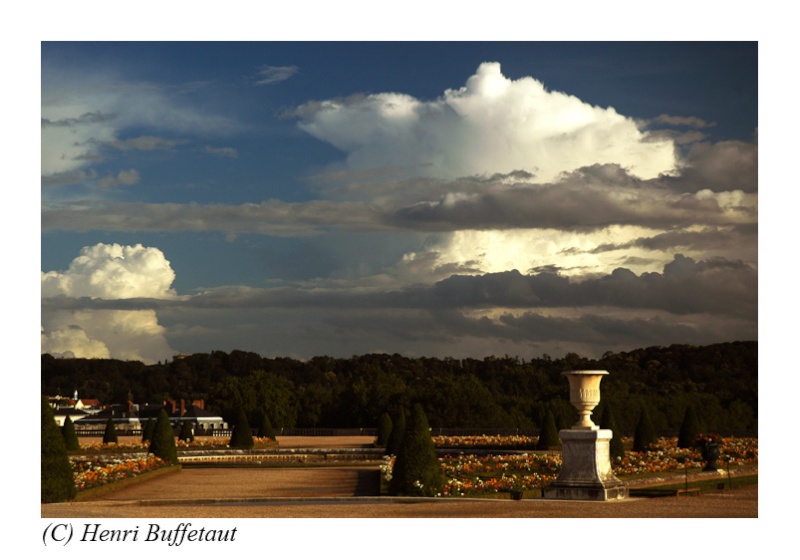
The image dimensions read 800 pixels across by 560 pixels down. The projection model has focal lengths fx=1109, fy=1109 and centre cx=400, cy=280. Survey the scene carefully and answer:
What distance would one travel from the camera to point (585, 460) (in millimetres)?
17000

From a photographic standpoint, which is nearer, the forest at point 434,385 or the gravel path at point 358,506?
the gravel path at point 358,506

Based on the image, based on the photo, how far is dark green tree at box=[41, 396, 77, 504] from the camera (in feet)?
56.2

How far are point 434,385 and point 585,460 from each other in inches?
1230

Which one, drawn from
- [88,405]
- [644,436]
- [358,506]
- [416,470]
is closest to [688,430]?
[644,436]

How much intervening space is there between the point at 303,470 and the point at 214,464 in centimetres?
352

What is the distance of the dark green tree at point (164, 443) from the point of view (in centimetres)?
2716

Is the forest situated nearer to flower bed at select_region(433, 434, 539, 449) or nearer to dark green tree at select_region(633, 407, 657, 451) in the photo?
flower bed at select_region(433, 434, 539, 449)

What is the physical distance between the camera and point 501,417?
43656 millimetres

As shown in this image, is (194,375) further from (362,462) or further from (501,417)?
(362,462)

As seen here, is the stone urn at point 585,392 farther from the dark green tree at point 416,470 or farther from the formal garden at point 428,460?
the dark green tree at point 416,470

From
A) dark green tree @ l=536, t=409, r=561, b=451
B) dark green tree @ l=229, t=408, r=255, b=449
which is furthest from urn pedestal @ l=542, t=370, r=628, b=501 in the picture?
dark green tree @ l=229, t=408, r=255, b=449

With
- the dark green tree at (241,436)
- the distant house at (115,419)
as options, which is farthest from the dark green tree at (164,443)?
the distant house at (115,419)

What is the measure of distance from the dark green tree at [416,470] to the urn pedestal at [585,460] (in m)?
1.83
